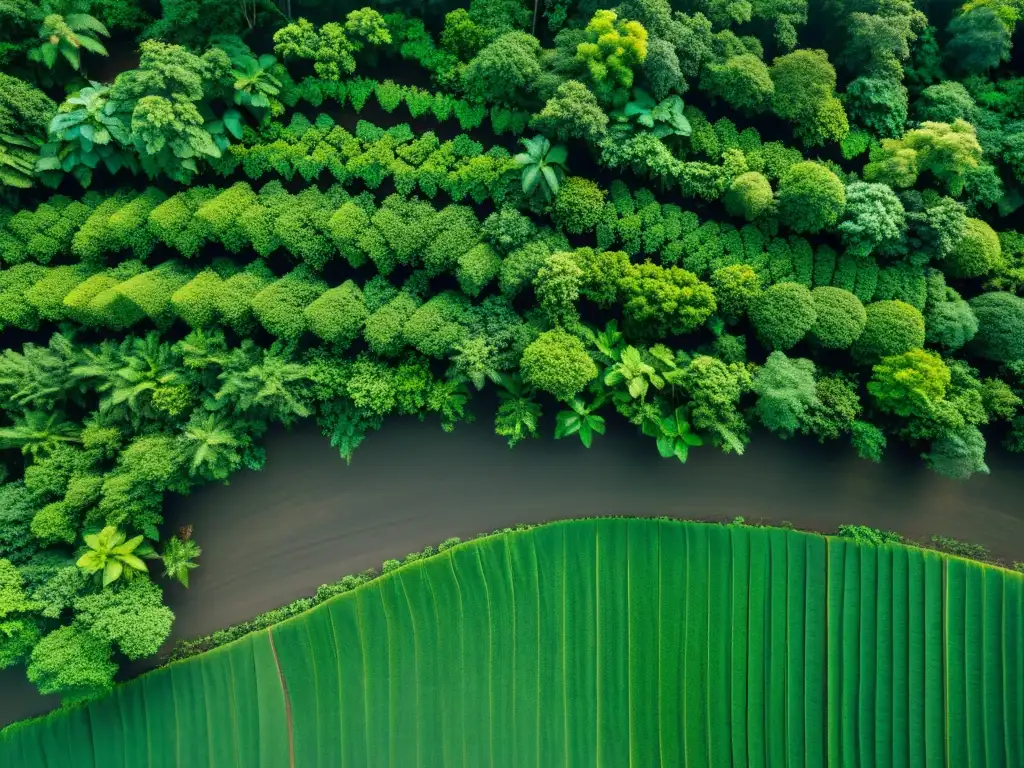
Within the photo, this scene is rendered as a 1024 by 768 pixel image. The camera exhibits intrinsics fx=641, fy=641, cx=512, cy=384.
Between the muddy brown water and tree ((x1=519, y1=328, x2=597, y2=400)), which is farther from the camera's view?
the muddy brown water

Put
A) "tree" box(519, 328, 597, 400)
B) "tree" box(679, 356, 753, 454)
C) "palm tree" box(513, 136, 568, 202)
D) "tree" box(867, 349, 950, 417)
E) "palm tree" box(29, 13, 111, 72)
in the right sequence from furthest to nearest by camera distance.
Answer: "palm tree" box(29, 13, 111, 72)
"palm tree" box(513, 136, 568, 202)
"tree" box(679, 356, 753, 454)
"tree" box(519, 328, 597, 400)
"tree" box(867, 349, 950, 417)

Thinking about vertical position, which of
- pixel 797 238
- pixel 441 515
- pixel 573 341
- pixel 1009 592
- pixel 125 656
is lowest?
pixel 125 656

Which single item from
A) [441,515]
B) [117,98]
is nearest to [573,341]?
[441,515]

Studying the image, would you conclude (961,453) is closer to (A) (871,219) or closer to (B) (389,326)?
(A) (871,219)

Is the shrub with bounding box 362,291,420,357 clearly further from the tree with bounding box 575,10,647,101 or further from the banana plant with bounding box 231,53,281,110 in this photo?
the tree with bounding box 575,10,647,101

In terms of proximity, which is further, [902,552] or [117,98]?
[902,552]

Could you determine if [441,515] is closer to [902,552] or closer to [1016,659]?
[902,552]

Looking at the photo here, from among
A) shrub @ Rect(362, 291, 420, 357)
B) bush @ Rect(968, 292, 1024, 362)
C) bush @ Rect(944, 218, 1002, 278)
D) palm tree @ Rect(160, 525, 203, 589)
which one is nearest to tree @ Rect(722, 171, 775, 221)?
bush @ Rect(944, 218, 1002, 278)

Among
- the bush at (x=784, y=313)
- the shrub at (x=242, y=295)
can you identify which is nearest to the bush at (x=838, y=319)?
the bush at (x=784, y=313)
